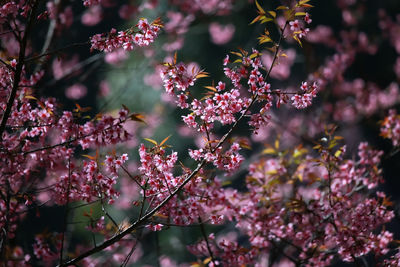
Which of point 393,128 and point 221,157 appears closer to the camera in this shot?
point 221,157

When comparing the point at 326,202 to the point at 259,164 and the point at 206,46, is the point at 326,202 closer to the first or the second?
the point at 259,164

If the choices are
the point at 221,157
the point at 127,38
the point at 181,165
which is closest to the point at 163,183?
the point at 181,165

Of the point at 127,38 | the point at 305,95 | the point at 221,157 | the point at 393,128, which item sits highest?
the point at 127,38

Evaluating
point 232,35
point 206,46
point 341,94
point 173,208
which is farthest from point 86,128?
point 206,46

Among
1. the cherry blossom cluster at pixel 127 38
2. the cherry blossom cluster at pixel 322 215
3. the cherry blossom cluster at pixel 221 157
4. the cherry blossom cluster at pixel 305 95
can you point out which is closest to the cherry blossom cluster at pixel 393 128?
the cherry blossom cluster at pixel 322 215

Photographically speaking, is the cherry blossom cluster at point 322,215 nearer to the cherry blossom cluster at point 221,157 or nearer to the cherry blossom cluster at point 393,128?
the cherry blossom cluster at point 393,128

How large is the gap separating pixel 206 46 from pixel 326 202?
10887 millimetres

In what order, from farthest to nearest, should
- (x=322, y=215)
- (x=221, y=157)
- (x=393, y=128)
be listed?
(x=393, y=128)
(x=322, y=215)
(x=221, y=157)

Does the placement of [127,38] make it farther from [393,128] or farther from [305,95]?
[393,128]

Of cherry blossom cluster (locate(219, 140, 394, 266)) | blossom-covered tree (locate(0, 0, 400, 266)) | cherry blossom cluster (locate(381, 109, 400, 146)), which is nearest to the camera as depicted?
blossom-covered tree (locate(0, 0, 400, 266))

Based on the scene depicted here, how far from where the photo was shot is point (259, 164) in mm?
3602

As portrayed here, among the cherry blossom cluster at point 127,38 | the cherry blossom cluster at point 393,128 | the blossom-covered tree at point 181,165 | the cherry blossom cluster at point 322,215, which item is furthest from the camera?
the cherry blossom cluster at point 393,128

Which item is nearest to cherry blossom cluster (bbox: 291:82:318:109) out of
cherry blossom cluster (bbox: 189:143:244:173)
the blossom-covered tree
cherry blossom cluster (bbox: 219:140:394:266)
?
the blossom-covered tree

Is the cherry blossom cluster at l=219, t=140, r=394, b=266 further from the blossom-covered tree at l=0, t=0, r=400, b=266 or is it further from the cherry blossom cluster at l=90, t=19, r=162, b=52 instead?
the cherry blossom cluster at l=90, t=19, r=162, b=52
